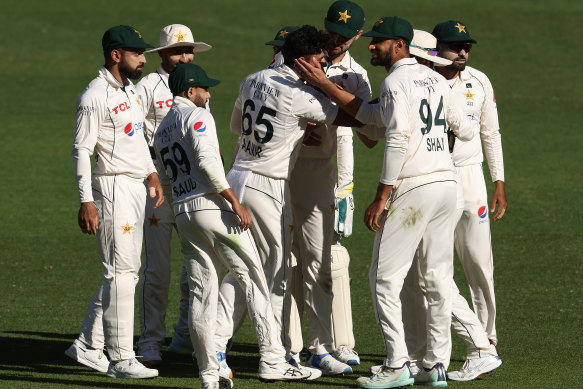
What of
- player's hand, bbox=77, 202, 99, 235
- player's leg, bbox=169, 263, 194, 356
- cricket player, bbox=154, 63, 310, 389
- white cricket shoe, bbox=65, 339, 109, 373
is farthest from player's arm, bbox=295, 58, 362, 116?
white cricket shoe, bbox=65, 339, 109, 373

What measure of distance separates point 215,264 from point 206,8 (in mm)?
21558

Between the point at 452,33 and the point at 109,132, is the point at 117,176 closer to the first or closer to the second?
the point at 109,132

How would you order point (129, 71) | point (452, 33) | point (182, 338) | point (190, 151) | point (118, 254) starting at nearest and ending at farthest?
point (190, 151) < point (118, 254) < point (129, 71) < point (452, 33) < point (182, 338)

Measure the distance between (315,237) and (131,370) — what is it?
1.73 meters

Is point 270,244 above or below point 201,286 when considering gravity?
above

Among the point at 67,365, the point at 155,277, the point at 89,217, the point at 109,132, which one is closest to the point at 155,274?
the point at 155,277

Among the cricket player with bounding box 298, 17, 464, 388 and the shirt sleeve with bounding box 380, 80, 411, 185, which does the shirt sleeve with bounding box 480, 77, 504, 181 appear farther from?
the shirt sleeve with bounding box 380, 80, 411, 185

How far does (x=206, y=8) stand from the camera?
27.9 m

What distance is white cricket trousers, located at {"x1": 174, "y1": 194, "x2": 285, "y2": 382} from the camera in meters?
6.93

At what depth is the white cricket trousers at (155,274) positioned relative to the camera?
27.8 feet

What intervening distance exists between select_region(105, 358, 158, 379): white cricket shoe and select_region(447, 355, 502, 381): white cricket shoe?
223 cm

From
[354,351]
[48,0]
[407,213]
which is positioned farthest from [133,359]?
[48,0]

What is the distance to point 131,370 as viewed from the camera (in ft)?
25.0

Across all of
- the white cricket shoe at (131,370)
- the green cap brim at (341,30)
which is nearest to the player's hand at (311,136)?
the green cap brim at (341,30)
